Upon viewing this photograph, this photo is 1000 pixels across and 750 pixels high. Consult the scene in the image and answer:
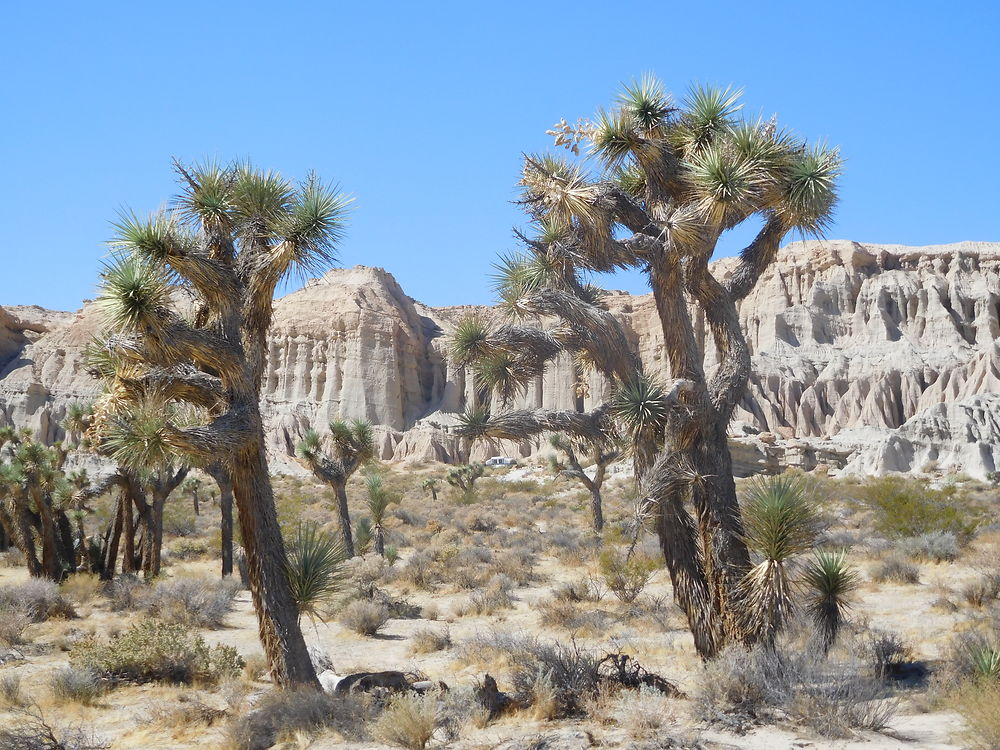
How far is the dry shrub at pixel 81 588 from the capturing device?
1509 cm

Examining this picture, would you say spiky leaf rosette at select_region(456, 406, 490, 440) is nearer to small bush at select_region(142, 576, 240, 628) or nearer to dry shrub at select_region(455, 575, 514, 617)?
dry shrub at select_region(455, 575, 514, 617)

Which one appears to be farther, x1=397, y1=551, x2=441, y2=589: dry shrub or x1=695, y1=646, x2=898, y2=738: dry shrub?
x1=397, y1=551, x2=441, y2=589: dry shrub

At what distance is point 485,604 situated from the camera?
14344 millimetres

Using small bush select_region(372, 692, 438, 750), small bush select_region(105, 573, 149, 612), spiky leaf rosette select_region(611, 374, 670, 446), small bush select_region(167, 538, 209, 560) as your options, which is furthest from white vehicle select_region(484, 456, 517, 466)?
small bush select_region(372, 692, 438, 750)

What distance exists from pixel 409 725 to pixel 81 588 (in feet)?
36.6

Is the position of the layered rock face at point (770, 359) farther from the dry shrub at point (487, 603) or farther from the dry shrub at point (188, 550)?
the dry shrub at point (487, 603)

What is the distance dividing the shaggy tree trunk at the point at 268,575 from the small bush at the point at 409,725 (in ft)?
3.79

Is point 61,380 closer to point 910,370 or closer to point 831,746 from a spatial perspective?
point 910,370

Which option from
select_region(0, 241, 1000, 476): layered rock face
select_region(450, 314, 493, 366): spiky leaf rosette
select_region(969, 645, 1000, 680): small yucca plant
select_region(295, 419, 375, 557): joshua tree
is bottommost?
select_region(969, 645, 1000, 680): small yucca plant

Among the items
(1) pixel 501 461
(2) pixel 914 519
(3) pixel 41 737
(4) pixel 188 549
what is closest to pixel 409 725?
(3) pixel 41 737

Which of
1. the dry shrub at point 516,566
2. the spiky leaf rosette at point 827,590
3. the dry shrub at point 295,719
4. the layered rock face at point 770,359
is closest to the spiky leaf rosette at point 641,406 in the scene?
the spiky leaf rosette at point 827,590

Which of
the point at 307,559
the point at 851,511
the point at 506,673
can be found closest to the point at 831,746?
the point at 506,673

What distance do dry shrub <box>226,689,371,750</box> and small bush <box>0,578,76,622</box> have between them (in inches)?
297

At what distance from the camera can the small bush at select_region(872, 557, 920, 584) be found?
1410 cm
